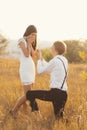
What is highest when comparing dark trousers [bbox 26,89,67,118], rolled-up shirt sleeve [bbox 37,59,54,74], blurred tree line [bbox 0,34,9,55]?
rolled-up shirt sleeve [bbox 37,59,54,74]

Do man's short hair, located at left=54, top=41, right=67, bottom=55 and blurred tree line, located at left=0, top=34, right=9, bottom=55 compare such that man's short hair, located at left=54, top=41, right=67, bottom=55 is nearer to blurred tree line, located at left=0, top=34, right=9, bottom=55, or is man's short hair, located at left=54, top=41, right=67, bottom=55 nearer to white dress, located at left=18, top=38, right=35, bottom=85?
white dress, located at left=18, top=38, right=35, bottom=85

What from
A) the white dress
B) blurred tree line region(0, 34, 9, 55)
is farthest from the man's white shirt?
blurred tree line region(0, 34, 9, 55)

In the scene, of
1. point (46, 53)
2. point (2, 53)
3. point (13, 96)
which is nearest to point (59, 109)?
point (13, 96)

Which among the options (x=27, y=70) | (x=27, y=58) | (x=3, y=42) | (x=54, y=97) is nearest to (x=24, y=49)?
(x=27, y=58)

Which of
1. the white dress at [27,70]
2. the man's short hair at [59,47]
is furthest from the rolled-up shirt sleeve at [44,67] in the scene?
the white dress at [27,70]

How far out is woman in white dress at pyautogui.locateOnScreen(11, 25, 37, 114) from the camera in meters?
7.16

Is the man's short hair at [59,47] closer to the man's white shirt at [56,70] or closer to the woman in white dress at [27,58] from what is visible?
the man's white shirt at [56,70]

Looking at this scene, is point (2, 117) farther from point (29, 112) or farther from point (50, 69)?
point (50, 69)

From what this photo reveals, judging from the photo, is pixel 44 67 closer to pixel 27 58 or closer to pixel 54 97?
pixel 54 97

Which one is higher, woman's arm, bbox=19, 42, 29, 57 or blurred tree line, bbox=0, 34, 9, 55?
woman's arm, bbox=19, 42, 29, 57

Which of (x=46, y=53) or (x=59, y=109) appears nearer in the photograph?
(x=59, y=109)

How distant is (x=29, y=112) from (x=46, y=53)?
16.1 meters

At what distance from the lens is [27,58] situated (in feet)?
23.6

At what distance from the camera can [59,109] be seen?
682 centimetres
